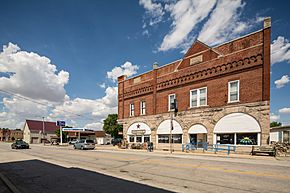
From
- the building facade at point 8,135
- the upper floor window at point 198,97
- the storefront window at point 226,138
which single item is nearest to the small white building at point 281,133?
the storefront window at point 226,138

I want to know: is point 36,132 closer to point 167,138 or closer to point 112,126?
point 112,126

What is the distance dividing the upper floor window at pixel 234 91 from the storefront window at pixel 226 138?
355 centimetres

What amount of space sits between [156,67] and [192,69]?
6.99 meters

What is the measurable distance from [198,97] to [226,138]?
226 inches

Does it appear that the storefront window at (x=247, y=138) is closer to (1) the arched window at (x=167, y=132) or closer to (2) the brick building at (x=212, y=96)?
(2) the brick building at (x=212, y=96)

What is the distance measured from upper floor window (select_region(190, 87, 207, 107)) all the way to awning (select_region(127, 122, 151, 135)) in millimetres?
8688

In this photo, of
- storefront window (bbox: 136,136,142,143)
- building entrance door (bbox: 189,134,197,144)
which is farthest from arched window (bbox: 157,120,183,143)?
storefront window (bbox: 136,136,142,143)

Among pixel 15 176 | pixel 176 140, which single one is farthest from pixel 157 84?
pixel 15 176

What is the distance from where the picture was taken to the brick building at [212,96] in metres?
19.8

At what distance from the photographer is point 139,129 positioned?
32531 mm

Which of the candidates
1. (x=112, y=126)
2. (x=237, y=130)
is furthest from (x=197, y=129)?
(x=112, y=126)

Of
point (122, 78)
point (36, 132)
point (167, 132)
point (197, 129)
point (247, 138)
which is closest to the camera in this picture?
point (247, 138)

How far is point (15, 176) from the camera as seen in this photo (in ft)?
31.7

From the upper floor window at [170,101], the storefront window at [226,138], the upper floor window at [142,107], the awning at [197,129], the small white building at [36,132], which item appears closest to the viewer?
the storefront window at [226,138]
